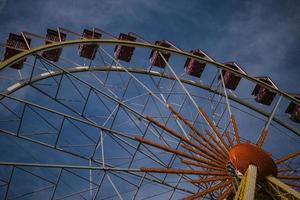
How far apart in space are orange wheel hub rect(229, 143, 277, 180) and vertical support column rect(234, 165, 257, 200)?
26 cm

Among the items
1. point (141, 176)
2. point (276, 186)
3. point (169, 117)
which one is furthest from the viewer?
point (169, 117)

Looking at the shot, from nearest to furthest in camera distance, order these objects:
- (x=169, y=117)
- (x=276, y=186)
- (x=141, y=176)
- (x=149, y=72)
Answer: (x=276, y=186) < (x=141, y=176) < (x=169, y=117) < (x=149, y=72)

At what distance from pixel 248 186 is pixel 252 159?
2358mm

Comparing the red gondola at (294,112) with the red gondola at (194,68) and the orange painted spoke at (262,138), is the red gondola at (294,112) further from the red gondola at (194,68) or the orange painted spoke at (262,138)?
the orange painted spoke at (262,138)

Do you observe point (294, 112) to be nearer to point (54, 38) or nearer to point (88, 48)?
point (88, 48)

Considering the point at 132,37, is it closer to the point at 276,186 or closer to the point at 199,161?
the point at 199,161

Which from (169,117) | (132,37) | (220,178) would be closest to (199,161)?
(220,178)

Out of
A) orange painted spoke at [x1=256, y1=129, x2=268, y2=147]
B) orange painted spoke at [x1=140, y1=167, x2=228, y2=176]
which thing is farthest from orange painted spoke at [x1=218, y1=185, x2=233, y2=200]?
orange painted spoke at [x1=256, y1=129, x2=268, y2=147]

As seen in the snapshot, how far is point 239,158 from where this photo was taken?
13.9m

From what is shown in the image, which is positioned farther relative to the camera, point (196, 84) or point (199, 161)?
point (196, 84)

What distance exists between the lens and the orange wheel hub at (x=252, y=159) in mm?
13625

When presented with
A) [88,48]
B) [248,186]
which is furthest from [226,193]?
[88,48]

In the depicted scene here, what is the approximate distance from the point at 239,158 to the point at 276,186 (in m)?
1.44

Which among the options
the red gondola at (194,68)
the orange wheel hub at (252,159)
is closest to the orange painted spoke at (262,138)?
the orange wheel hub at (252,159)
